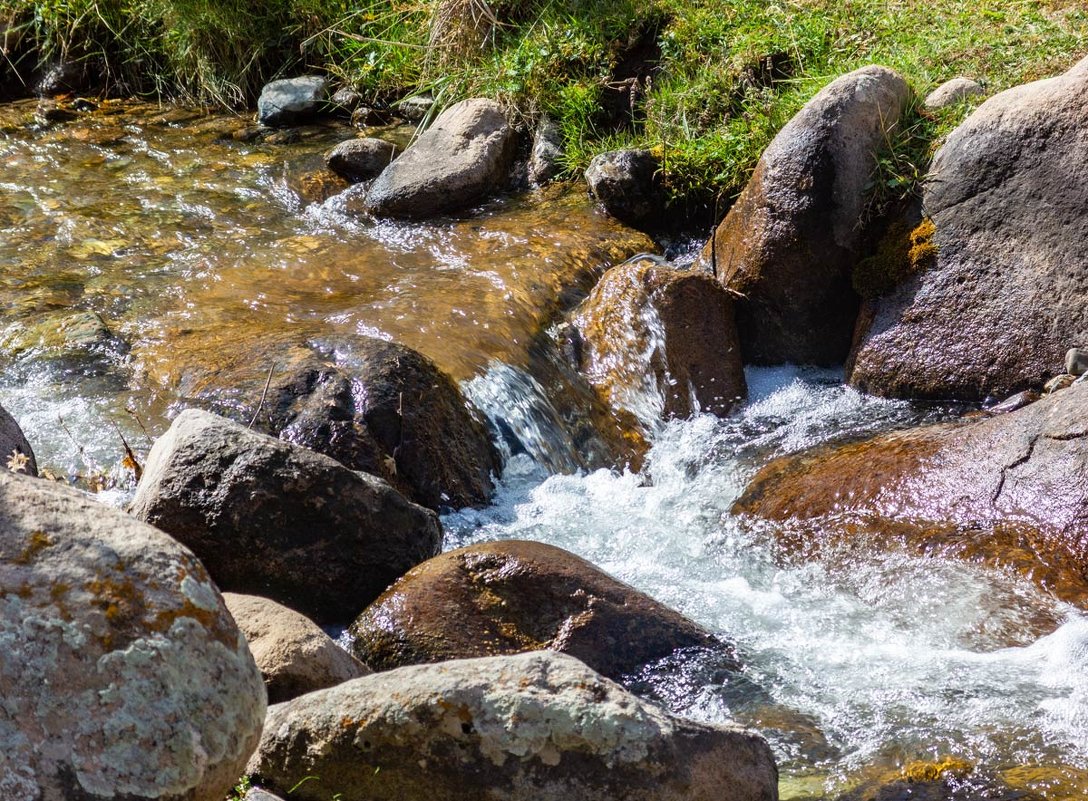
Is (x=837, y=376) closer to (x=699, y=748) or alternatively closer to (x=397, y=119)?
(x=699, y=748)

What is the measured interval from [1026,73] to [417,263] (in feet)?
13.2

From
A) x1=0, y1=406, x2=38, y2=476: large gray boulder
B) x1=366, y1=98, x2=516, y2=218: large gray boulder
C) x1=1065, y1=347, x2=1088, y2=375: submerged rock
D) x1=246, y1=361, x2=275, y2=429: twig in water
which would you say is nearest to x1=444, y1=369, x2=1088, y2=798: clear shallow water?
x1=1065, y1=347, x2=1088, y2=375: submerged rock

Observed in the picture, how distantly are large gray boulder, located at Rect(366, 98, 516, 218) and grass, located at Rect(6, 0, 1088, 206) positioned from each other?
0.39 meters

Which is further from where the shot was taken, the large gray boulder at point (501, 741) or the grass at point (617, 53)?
the grass at point (617, 53)

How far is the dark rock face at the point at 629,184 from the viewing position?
24.4ft

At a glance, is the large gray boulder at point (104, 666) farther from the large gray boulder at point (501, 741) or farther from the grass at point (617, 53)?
the grass at point (617, 53)

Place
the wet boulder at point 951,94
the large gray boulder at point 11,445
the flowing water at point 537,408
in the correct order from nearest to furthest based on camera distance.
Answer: the flowing water at point 537,408 < the large gray boulder at point 11,445 < the wet boulder at point 951,94

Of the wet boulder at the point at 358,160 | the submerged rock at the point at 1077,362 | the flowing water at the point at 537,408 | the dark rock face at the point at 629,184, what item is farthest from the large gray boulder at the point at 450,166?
the submerged rock at the point at 1077,362

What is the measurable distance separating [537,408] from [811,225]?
1924mm

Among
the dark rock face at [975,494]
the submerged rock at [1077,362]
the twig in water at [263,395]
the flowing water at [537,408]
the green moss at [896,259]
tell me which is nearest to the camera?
the flowing water at [537,408]

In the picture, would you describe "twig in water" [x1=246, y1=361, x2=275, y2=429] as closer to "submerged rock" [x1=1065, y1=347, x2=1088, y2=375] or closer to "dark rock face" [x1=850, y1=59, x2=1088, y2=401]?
"dark rock face" [x1=850, y1=59, x2=1088, y2=401]

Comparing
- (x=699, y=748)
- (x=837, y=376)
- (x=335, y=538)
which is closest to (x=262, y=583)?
(x=335, y=538)

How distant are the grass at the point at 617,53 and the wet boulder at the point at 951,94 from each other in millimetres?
95

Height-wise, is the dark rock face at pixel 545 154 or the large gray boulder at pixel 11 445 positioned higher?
the dark rock face at pixel 545 154
